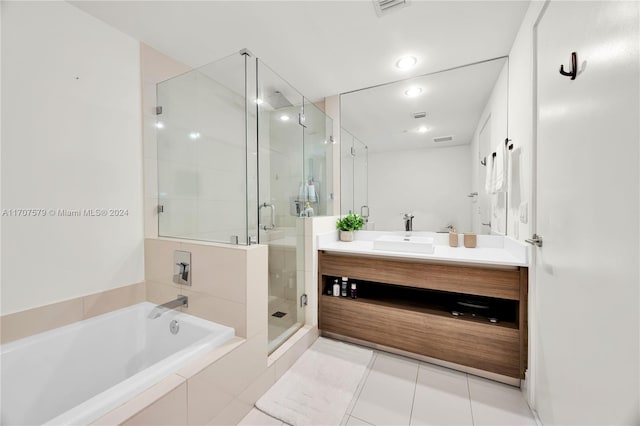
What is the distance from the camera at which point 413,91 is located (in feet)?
7.25

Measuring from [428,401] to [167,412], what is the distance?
1371 millimetres

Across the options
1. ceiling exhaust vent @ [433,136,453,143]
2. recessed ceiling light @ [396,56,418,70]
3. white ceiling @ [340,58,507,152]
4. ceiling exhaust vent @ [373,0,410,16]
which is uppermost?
recessed ceiling light @ [396,56,418,70]

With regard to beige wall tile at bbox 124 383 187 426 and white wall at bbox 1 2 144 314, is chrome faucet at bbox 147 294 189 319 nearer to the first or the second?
white wall at bbox 1 2 144 314

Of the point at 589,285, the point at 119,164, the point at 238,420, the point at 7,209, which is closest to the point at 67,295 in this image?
the point at 7,209

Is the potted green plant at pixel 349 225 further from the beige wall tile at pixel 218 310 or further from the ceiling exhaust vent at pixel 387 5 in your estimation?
the ceiling exhaust vent at pixel 387 5

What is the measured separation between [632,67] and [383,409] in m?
1.74

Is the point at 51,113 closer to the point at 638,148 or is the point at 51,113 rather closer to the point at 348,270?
the point at 348,270

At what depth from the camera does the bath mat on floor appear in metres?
1.33

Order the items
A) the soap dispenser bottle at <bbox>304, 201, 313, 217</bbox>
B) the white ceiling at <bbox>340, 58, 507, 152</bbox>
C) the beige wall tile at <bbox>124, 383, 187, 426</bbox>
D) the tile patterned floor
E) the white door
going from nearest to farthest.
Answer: the white door, the beige wall tile at <bbox>124, 383, 187, 426</bbox>, the tile patterned floor, the white ceiling at <bbox>340, 58, 507, 152</bbox>, the soap dispenser bottle at <bbox>304, 201, 313, 217</bbox>

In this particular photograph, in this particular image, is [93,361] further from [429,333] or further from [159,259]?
[429,333]

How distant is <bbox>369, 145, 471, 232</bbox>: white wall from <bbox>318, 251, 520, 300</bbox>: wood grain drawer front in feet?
1.88

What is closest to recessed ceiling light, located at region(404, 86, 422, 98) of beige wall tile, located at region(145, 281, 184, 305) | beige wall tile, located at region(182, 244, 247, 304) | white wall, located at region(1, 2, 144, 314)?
beige wall tile, located at region(182, 244, 247, 304)

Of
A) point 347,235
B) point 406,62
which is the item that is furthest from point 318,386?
point 406,62

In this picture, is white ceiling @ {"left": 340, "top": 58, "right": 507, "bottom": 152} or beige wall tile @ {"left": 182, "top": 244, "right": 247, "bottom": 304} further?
A: white ceiling @ {"left": 340, "top": 58, "right": 507, "bottom": 152}
